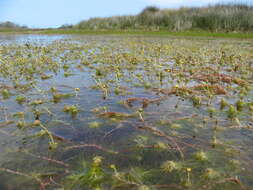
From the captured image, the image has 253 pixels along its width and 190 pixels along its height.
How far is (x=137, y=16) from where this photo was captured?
81.3ft

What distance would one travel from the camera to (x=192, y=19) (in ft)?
66.9

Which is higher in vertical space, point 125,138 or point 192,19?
point 192,19

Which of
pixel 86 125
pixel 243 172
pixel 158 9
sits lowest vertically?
pixel 243 172

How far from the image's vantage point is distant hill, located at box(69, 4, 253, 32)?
1783cm

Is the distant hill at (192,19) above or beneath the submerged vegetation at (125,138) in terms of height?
above

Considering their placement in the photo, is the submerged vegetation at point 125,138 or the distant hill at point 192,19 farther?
the distant hill at point 192,19

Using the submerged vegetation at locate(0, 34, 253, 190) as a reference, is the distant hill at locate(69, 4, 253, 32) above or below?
above

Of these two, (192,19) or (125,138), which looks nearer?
(125,138)

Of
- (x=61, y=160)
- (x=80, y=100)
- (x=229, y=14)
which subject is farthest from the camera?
(x=229, y=14)

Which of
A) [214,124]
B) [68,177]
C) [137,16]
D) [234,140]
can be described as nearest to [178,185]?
[68,177]

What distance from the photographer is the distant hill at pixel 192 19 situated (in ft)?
58.5

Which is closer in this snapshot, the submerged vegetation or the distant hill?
the submerged vegetation

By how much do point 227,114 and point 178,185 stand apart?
169 cm

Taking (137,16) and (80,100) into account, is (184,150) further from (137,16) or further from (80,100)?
(137,16)
